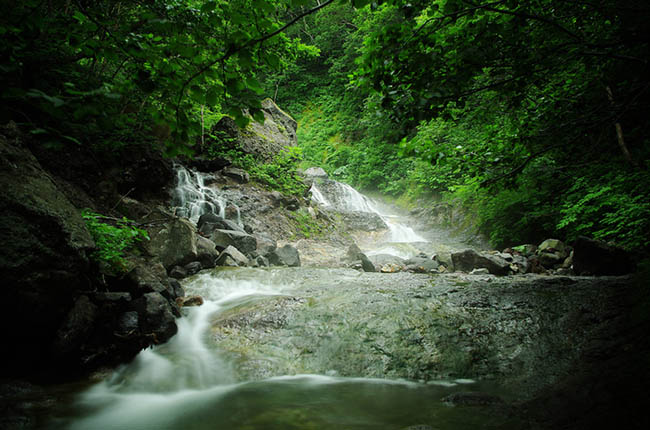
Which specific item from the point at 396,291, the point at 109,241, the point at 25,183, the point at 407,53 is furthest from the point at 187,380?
the point at 407,53

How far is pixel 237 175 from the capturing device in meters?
11.0

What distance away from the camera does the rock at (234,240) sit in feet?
24.7

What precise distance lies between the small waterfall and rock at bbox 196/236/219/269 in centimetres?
183

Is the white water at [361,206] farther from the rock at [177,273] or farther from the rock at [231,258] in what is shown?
the rock at [177,273]

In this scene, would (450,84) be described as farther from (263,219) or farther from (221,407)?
(263,219)

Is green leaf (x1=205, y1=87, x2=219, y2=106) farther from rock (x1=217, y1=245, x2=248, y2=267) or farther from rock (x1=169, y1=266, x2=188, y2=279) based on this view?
rock (x1=217, y1=245, x2=248, y2=267)

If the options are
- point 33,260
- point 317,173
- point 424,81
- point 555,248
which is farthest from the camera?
point 317,173

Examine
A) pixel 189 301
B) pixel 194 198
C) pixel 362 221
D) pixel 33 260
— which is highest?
pixel 362 221

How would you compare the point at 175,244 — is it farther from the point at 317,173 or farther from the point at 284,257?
the point at 317,173

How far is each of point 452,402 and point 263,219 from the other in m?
8.74

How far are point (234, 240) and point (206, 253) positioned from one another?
51.5 inches

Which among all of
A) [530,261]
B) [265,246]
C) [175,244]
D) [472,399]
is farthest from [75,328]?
[530,261]

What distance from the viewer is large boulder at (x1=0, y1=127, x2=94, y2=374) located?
2504 mm

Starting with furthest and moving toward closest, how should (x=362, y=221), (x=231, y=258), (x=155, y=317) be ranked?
(x=362, y=221), (x=231, y=258), (x=155, y=317)
